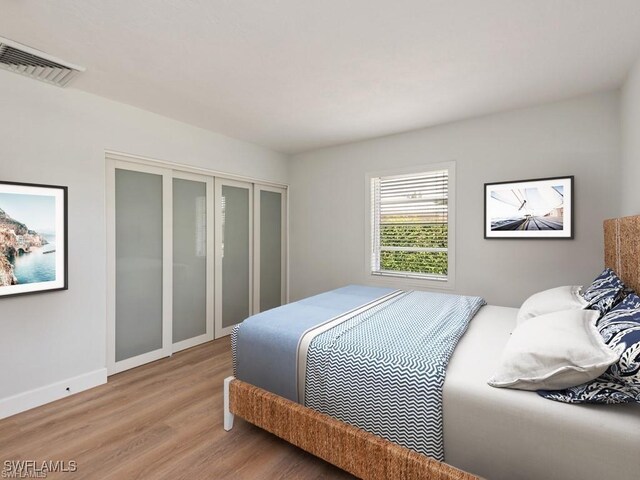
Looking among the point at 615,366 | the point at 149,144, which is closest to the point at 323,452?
the point at 615,366

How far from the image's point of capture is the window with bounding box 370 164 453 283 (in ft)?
12.2

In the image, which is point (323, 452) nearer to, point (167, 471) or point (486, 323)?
point (167, 471)

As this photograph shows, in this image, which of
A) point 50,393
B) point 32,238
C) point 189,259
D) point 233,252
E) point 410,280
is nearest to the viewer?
point 32,238

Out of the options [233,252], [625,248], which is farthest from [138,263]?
[625,248]

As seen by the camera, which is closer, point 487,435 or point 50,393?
point 487,435

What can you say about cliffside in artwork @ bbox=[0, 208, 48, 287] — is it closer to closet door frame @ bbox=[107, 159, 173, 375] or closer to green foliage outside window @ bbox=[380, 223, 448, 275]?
closet door frame @ bbox=[107, 159, 173, 375]

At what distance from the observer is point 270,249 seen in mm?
4777

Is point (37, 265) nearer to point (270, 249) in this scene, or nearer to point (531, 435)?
point (270, 249)

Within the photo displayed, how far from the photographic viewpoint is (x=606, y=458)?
1152mm

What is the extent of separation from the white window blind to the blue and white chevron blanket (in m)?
1.25

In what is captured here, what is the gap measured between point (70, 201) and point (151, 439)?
199cm
